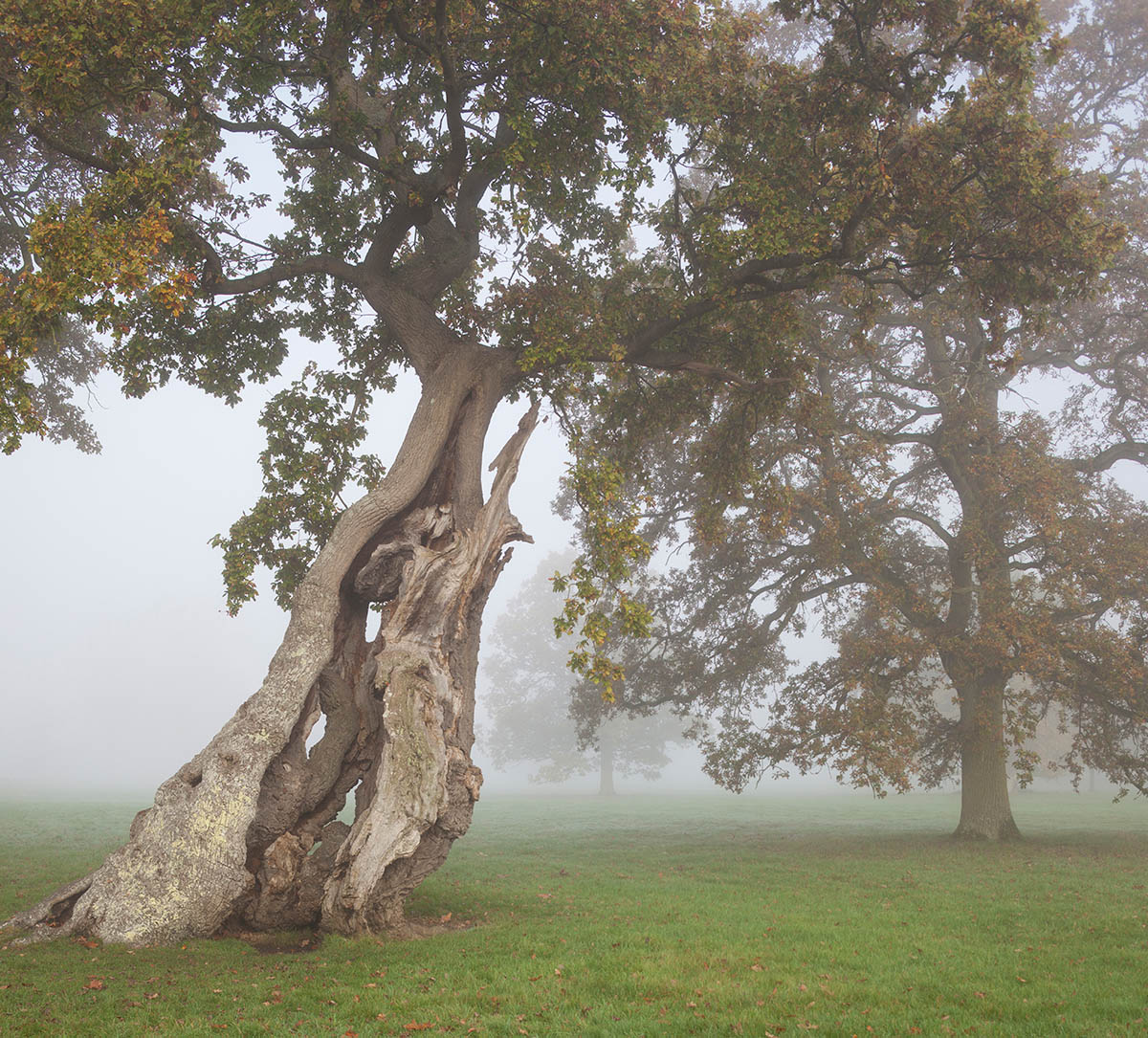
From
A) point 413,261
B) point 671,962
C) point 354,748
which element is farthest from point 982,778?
point 413,261

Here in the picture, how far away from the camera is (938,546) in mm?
25672

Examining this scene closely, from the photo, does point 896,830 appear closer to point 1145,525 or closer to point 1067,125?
point 1145,525

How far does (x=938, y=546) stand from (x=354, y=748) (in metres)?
20.3

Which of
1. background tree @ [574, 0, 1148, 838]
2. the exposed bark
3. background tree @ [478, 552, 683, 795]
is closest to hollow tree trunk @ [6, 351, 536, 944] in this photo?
background tree @ [574, 0, 1148, 838]

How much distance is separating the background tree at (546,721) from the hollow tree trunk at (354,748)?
45750 millimetres

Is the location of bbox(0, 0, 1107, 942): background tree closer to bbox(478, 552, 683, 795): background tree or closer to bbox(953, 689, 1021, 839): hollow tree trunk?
bbox(953, 689, 1021, 839): hollow tree trunk

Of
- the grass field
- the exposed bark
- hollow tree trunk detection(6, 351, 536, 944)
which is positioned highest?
hollow tree trunk detection(6, 351, 536, 944)

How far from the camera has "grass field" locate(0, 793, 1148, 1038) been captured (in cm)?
698

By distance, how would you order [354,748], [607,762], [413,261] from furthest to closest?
[607,762], [413,261], [354,748]

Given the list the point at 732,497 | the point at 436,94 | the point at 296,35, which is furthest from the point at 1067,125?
the point at 296,35

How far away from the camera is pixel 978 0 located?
11.9 meters

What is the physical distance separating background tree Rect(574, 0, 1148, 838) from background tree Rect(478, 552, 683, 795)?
3550cm

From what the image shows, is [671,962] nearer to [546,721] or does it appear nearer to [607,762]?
[607,762]

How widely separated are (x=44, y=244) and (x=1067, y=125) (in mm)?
15651
